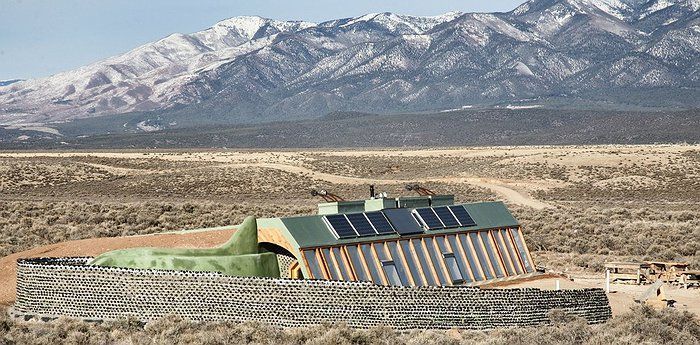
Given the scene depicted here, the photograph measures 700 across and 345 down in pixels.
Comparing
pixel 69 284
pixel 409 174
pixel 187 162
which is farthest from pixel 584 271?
pixel 187 162

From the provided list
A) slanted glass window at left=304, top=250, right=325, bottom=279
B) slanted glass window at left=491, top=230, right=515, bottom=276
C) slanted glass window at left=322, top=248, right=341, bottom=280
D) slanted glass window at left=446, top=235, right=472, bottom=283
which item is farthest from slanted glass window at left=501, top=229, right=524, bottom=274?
slanted glass window at left=304, top=250, right=325, bottom=279

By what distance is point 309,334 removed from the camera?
2153cm

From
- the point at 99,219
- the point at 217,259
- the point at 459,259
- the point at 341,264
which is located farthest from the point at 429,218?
the point at 99,219

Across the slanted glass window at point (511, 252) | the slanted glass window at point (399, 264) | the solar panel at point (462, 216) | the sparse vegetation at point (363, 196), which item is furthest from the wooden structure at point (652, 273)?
the slanted glass window at point (399, 264)

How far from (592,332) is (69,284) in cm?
1140

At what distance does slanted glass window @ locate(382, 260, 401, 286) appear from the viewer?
2542 cm

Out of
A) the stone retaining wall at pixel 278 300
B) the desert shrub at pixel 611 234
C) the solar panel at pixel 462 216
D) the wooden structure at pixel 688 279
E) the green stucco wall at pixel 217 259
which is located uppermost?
the solar panel at pixel 462 216

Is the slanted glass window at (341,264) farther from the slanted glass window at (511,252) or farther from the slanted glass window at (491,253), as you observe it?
the slanted glass window at (511,252)

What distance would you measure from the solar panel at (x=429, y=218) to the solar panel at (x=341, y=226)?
2.46 metres

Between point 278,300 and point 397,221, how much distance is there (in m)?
5.06

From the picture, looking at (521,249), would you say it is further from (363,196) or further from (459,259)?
(363,196)

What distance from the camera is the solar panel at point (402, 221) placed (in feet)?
86.4

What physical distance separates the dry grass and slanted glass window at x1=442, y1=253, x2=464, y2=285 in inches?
148

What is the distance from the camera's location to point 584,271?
3569cm
